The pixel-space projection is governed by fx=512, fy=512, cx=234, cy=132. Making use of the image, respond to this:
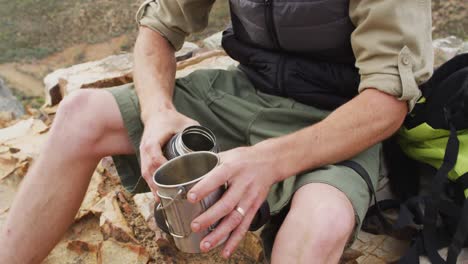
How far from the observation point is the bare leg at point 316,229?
5.20 feet

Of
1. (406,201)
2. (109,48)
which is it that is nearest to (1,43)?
(109,48)

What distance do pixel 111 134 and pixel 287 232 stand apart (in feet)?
A: 3.04

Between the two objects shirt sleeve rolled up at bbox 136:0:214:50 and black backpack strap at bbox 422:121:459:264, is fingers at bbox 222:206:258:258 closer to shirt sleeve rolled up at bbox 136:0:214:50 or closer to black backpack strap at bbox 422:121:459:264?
black backpack strap at bbox 422:121:459:264

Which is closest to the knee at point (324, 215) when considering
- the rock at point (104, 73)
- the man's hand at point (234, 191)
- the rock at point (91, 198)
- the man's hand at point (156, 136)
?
the man's hand at point (234, 191)

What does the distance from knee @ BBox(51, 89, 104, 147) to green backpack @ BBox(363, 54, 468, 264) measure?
4.09 ft

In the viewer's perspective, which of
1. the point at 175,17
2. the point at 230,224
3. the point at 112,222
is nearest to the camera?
the point at 230,224

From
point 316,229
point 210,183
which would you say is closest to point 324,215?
point 316,229

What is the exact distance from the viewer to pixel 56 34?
64.6 feet

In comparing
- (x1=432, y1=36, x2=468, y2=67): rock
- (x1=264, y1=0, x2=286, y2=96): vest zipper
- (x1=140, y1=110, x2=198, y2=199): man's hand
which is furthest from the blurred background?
(x1=140, y1=110, x2=198, y2=199): man's hand

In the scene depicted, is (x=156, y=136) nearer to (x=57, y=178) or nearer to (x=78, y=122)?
(x=78, y=122)

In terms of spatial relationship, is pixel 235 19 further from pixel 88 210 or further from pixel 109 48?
pixel 109 48

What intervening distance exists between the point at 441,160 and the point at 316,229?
2.81ft

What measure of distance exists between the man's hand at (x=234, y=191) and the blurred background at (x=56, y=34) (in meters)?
12.1

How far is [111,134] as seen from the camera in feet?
7.15
